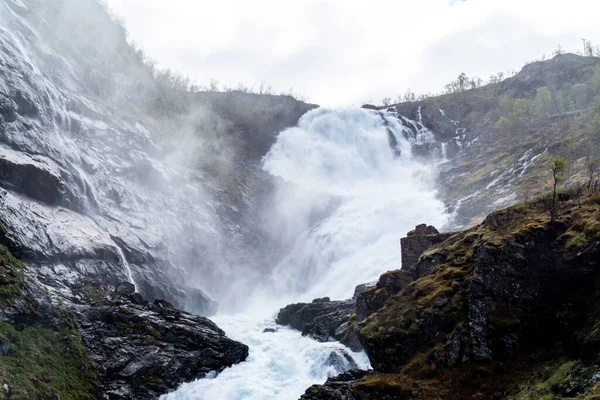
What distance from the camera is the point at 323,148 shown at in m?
95.1

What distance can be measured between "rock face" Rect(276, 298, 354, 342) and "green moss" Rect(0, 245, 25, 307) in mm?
22903

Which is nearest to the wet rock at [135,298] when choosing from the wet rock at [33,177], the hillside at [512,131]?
the wet rock at [33,177]

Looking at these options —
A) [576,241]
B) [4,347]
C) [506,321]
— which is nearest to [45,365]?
[4,347]

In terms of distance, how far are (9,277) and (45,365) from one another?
635 cm

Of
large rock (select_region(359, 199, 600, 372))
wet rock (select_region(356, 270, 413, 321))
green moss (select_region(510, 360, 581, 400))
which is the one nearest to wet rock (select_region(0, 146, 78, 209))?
wet rock (select_region(356, 270, 413, 321))

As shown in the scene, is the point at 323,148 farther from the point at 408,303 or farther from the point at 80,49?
the point at 408,303

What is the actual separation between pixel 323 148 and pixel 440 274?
70706mm

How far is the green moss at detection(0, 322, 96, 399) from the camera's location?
21.0m

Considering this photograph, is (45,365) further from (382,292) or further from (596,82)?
(596,82)

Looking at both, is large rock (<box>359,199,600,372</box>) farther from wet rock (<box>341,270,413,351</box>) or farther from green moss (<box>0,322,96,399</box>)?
green moss (<box>0,322,96,399</box>)

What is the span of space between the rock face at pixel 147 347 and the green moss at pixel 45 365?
41.7 inches

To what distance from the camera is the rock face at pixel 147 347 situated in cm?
2678

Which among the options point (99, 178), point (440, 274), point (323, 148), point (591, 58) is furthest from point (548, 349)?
point (591, 58)

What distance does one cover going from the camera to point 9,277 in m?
26.3
